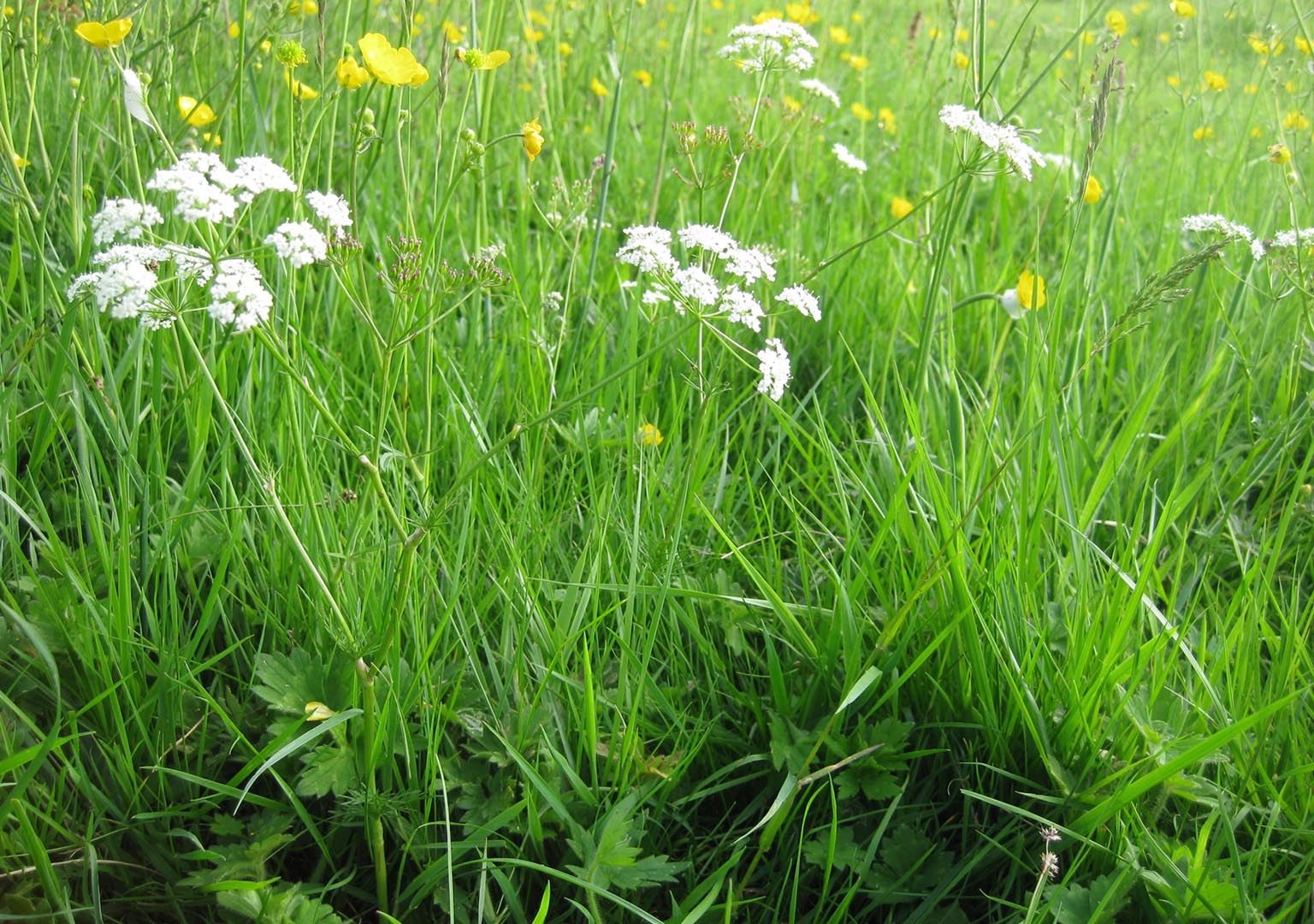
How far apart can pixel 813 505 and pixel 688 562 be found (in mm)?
404

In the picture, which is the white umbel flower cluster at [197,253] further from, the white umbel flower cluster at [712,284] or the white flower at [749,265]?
the white flower at [749,265]

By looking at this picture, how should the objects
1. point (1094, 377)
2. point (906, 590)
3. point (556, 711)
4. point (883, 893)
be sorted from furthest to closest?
point (1094, 377) → point (906, 590) → point (556, 711) → point (883, 893)

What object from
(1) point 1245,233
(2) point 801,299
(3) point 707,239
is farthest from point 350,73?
(1) point 1245,233

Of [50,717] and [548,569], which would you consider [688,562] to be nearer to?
[548,569]

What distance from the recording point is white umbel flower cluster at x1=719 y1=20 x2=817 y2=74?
1.71 metres

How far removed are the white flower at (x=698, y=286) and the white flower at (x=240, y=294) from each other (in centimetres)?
46

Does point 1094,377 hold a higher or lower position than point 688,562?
higher

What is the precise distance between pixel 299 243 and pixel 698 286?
45 cm

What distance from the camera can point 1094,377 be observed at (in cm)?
222

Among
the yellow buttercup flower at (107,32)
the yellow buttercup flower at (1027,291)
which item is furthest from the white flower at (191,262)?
the yellow buttercup flower at (1027,291)

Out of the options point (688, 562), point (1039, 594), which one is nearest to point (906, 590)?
point (1039, 594)

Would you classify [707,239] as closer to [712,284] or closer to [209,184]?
[712,284]

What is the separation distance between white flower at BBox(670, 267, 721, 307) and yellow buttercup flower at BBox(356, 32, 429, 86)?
395 millimetres

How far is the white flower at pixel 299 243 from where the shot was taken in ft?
3.14
